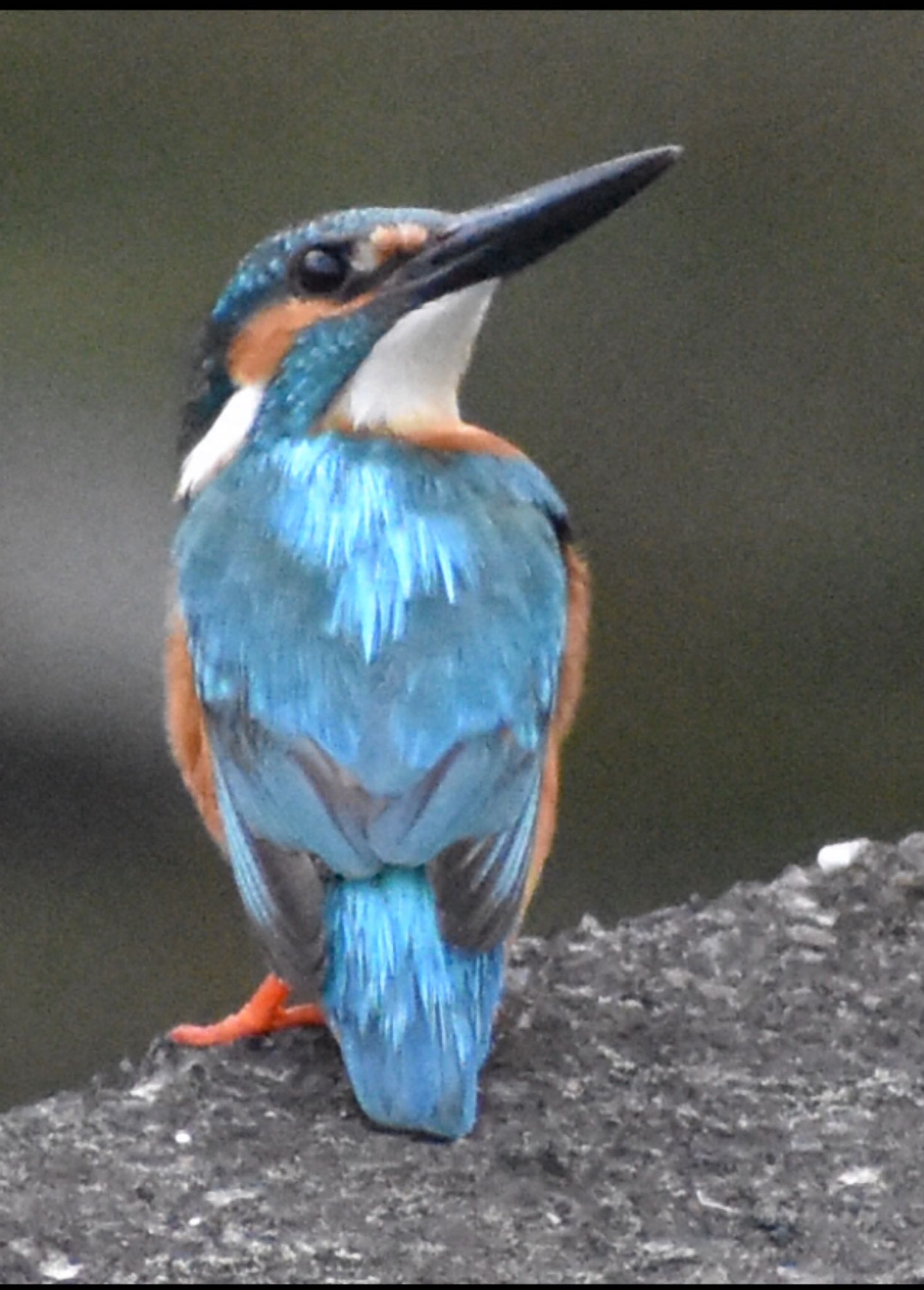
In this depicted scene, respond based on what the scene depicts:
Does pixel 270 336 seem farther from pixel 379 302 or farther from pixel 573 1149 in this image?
pixel 573 1149

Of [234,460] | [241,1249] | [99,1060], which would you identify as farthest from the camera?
[99,1060]

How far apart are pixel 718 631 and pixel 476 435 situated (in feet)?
8.41

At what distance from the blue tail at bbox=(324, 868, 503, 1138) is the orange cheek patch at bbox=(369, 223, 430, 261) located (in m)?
0.87

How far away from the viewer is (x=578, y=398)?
18.7 feet

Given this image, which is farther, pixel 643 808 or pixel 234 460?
pixel 643 808

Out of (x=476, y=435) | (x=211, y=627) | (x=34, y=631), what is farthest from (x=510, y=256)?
(x=34, y=631)

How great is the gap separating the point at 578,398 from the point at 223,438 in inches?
98.3

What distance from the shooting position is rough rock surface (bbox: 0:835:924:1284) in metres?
2.27

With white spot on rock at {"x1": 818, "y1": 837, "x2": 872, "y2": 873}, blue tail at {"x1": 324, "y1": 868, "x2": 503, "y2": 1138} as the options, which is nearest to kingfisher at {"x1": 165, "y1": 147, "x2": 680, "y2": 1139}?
blue tail at {"x1": 324, "y1": 868, "x2": 503, "y2": 1138}

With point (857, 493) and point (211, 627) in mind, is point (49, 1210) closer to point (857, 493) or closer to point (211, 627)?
point (211, 627)

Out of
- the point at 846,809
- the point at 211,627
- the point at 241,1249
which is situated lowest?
the point at 846,809

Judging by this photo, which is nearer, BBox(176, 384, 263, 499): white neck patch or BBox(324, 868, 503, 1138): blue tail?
BBox(324, 868, 503, 1138): blue tail

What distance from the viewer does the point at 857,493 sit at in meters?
5.90

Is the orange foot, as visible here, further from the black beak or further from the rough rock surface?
the black beak
